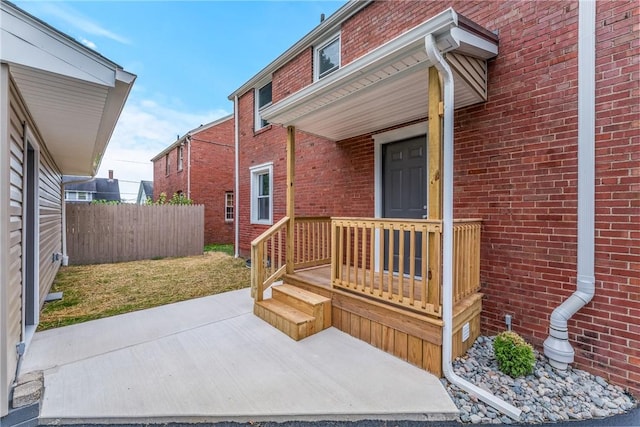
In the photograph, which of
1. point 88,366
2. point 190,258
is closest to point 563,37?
point 88,366

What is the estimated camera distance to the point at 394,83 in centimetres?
300

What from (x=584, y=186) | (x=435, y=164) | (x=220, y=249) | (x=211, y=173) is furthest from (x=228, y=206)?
(x=584, y=186)

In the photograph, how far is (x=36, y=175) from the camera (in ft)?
13.2

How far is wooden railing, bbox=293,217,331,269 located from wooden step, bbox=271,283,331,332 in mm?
859

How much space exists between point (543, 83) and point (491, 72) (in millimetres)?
586

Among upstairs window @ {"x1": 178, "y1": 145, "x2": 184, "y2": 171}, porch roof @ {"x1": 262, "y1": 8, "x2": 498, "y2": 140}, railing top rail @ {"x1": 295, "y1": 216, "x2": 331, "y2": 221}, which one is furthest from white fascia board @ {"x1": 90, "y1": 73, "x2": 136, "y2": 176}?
upstairs window @ {"x1": 178, "y1": 145, "x2": 184, "y2": 171}

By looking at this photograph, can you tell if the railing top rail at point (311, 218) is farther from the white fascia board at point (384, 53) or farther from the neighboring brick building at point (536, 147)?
the white fascia board at point (384, 53)

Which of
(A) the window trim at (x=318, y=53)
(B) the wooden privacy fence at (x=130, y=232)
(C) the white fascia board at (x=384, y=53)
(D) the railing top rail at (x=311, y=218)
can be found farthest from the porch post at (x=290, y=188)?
(B) the wooden privacy fence at (x=130, y=232)

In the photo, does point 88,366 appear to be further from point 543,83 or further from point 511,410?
point 543,83

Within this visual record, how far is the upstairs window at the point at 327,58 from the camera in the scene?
230 inches

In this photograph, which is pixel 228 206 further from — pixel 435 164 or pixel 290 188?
pixel 435 164

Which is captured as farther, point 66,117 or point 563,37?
point 66,117

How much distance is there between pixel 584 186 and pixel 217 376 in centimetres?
392

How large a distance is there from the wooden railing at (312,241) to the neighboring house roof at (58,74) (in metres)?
3.03
